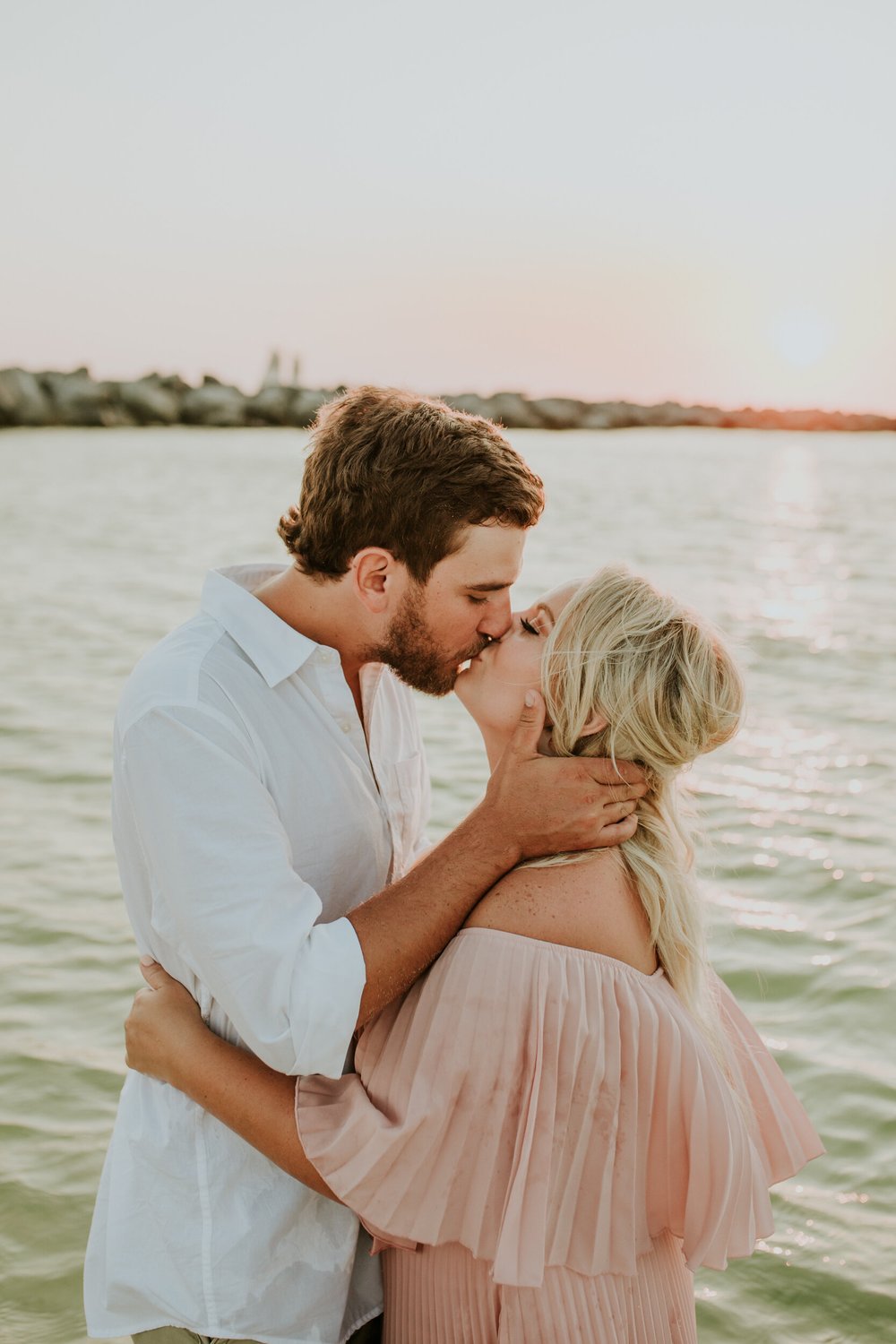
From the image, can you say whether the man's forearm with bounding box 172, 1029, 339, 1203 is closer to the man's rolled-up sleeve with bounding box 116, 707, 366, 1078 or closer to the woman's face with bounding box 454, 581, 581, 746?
the man's rolled-up sleeve with bounding box 116, 707, 366, 1078

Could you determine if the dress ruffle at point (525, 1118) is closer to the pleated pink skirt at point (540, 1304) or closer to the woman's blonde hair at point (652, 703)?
the pleated pink skirt at point (540, 1304)

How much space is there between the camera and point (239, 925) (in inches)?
78.9

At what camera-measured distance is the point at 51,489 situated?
82.7 feet

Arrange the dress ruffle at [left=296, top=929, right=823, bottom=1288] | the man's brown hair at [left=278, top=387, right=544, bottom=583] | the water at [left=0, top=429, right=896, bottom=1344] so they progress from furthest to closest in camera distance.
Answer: the water at [left=0, top=429, right=896, bottom=1344], the man's brown hair at [left=278, top=387, right=544, bottom=583], the dress ruffle at [left=296, top=929, right=823, bottom=1288]

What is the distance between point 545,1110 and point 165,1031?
2.23 ft

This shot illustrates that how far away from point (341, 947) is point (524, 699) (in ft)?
2.29

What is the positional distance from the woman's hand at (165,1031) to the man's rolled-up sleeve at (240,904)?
0.60ft

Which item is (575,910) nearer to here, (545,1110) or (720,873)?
(545,1110)

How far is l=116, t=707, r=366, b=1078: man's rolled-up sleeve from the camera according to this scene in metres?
2.01

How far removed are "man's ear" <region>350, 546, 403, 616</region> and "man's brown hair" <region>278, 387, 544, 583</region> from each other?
18 millimetres

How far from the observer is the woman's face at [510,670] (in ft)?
8.43

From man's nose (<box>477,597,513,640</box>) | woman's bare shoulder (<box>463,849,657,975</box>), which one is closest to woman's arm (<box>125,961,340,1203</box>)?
woman's bare shoulder (<box>463,849,657,975</box>)

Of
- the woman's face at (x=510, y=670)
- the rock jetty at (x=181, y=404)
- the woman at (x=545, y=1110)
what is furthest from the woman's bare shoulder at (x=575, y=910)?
the rock jetty at (x=181, y=404)

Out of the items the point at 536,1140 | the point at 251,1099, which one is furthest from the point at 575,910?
the point at 251,1099
